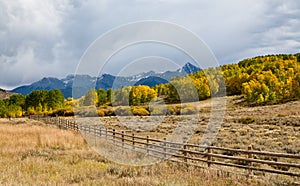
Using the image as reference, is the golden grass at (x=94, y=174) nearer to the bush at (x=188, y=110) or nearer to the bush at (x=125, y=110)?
the bush at (x=125, y=110)

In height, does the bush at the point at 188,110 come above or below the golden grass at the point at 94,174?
above

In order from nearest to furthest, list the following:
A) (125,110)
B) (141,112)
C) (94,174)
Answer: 1. (94,174)
2. (125,110)
3. (141,112)

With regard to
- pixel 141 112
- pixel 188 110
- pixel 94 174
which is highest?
pixel 188 110

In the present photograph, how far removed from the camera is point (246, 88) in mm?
98312

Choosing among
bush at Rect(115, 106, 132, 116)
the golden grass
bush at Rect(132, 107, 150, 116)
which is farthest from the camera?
bush at Rect(132, 107, 150, 116)

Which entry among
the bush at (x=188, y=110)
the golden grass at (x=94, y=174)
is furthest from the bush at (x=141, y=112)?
Result: the golden grass at (x=94, y=174)

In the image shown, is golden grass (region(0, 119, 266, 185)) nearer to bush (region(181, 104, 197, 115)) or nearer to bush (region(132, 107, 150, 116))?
bush (region(132, 107, 150, 116))

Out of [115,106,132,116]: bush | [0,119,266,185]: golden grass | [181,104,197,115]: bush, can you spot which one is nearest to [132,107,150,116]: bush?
[181,104,197,115]: bush

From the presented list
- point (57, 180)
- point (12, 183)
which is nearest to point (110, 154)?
point (57, 180)

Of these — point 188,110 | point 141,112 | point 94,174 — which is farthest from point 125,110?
point 188,110

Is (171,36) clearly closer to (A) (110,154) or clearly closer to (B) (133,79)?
(B) (133,79)

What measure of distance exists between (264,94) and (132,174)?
90.1m

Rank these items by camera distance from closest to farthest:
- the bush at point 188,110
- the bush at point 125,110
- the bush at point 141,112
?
1. the bush at point 125,110
2. the bush at point 141,112
3. the bush at point 188,110

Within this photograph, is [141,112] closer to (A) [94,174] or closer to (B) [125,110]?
(B) [125,110]
